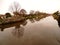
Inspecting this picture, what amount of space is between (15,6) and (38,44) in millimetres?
9567

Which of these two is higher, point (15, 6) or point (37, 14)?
point (15, 6)

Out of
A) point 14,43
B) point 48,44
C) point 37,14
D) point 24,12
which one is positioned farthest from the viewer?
point 37,14

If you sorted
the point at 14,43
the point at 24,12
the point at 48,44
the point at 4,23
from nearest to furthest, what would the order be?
the point at 48,44 → the point at 14,43 → the point at 4,23 → the point at 24,12

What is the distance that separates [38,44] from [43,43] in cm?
18

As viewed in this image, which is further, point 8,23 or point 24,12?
point 24,12

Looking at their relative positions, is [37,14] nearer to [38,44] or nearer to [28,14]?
[28,14]

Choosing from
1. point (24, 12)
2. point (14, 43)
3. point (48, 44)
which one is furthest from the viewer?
point (24, 12)

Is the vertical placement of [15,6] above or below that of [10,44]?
above

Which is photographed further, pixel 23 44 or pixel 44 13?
pixel 44 13

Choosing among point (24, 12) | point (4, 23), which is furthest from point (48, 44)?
point (24, 12)

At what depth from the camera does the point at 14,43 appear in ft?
14.0

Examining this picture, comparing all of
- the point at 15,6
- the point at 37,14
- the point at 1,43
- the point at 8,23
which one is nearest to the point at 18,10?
the point at 15,6

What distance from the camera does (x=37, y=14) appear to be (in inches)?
538

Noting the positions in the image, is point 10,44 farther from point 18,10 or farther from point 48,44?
point 18,10
